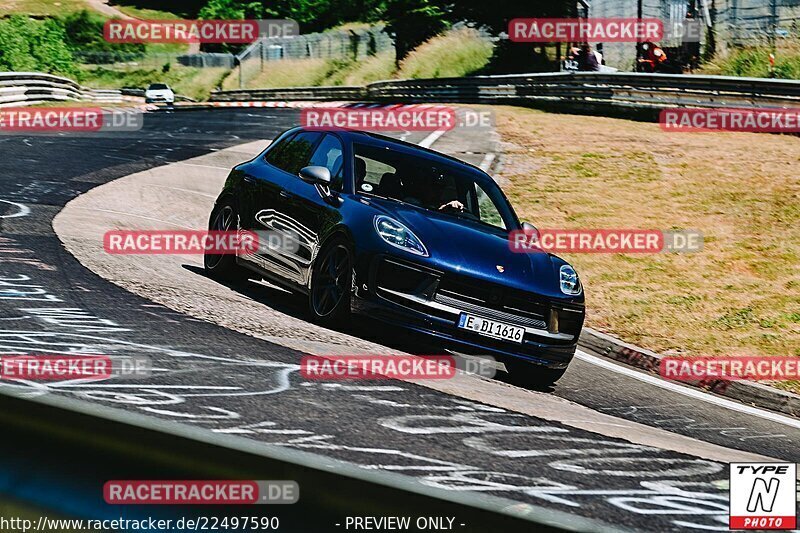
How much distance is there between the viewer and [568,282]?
876cm

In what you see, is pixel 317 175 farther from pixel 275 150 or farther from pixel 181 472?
pixel 181 472

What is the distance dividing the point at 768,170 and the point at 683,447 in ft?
53.3

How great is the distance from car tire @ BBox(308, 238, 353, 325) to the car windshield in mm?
694

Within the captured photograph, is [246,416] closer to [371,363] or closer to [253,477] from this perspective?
[371,363]

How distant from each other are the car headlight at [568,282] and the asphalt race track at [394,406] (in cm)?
78

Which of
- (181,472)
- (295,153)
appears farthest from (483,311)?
(181,472)

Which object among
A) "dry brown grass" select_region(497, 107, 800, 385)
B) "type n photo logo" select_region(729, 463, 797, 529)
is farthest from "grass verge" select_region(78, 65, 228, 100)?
"type n photo logo" select_region(729, 463, 797, 529)

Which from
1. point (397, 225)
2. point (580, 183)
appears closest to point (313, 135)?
point (397, 225)

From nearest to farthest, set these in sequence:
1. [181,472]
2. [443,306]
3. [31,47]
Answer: [181,472] < [443,306] < [31,47]

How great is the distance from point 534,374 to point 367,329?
1.31 meters

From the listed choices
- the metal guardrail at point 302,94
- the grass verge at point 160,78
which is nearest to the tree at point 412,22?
the metal guardrail at point 302,94

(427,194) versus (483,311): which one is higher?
(427,194)

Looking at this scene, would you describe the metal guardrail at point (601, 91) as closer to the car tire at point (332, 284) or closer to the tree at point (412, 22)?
the tree at point (412, 22)

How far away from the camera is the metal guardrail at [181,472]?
8.47 feet
